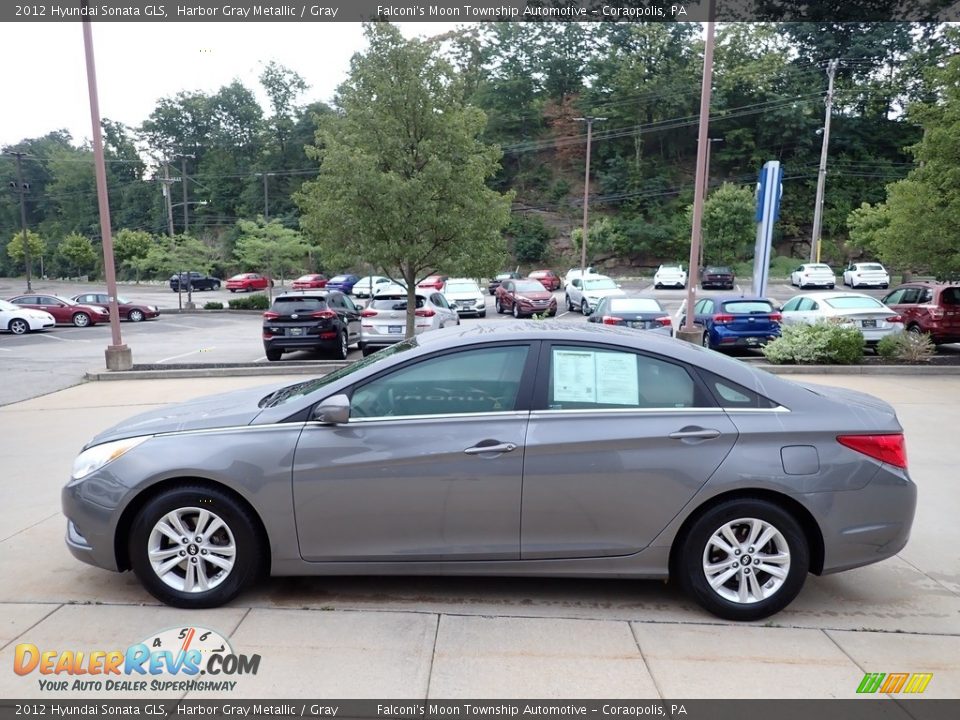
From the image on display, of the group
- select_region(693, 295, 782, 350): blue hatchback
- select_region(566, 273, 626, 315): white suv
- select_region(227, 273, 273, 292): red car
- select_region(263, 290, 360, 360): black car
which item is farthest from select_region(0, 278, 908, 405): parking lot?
select_region(227, 273, 273, 292): red car

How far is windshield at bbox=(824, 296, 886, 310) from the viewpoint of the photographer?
14227 mm

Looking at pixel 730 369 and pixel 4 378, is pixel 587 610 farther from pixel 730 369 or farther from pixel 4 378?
pixel 4 378

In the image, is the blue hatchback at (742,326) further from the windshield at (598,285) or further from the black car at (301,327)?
the windshield at (598,285)

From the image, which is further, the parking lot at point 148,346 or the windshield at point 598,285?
the windshield at point 598,285

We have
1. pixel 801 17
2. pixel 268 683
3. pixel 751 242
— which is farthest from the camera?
pixel 801 17

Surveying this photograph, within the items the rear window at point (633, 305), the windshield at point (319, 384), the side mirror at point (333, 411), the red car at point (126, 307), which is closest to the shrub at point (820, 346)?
the rear window at point (633, 305)

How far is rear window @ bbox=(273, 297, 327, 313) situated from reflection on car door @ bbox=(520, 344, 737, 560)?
1179 cm

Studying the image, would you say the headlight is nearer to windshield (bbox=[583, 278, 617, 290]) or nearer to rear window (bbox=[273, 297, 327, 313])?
rear window (bbox=[273, 297, 327, 313])

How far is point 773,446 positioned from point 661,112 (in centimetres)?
6702

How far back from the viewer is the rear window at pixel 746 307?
14523mm

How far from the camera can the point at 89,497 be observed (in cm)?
369

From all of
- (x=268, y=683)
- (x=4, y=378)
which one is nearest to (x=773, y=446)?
(x=268, y=683)

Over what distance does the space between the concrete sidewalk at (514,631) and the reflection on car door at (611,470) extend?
456mm

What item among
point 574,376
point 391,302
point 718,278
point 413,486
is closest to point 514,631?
point 413,486
